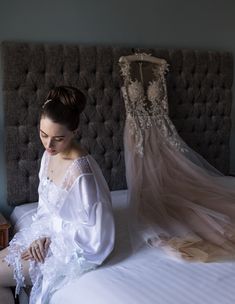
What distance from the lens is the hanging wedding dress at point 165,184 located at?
1.87m

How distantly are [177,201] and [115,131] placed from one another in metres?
0.70

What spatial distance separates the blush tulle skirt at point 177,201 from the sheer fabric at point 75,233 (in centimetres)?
28

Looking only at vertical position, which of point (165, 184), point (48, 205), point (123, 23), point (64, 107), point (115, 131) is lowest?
point (165, 184)

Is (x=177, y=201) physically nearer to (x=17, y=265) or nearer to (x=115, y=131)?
(x=115, y=131)

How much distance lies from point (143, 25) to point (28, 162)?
1.26 meters

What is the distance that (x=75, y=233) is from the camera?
166cm

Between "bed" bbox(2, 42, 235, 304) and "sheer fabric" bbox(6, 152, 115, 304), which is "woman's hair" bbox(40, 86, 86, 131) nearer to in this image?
"sheer fabric" bbox(6, 152, 115, 304)

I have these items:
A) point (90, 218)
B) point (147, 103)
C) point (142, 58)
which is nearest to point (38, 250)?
point (90, 218)

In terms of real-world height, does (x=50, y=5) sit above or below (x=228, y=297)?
above

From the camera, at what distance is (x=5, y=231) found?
Answer: 2.24 meters

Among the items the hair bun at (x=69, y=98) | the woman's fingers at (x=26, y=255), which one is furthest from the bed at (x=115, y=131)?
the hair bun at (x=69, y=98)

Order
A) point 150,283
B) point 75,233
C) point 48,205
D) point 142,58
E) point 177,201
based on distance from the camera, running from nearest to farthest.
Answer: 1. point 150,283
2. point 75,233
3. point 48,205
4. point 177,201
5. point 142,58

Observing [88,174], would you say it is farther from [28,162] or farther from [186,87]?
[186,87]

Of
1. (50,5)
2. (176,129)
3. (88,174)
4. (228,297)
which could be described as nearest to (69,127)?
(88,174)
